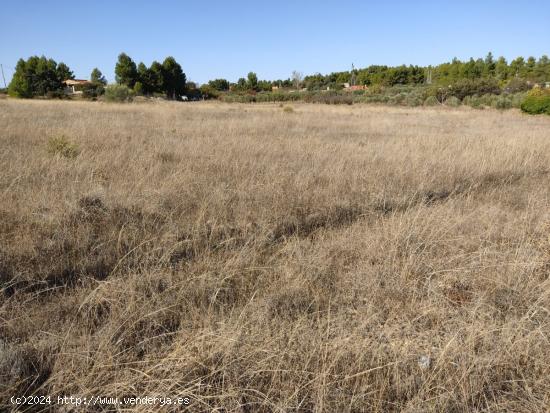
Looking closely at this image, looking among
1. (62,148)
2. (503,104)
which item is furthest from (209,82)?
(62,148)

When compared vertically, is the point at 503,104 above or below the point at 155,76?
below

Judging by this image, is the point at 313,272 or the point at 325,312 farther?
the point at 313,272

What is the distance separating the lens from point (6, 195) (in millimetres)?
3752

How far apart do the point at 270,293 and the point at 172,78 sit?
60053 mm

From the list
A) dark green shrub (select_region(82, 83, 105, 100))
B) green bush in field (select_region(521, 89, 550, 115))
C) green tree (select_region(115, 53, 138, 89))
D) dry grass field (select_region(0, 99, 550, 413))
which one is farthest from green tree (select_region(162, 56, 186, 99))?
dry grass field (select_region(0, 99, 550, 413))

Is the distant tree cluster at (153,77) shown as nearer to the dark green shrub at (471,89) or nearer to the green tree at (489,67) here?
the dark green shrub at (471,89)

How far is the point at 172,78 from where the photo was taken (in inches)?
2242

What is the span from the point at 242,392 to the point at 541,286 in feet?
6.69

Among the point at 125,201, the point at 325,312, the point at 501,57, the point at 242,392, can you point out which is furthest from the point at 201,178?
the point at 501,57

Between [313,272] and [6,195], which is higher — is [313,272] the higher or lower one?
the lower one

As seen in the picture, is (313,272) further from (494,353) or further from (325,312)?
(494,353)

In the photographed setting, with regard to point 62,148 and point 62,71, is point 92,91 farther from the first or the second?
point 62,148

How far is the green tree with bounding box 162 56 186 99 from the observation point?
5644 centimetres

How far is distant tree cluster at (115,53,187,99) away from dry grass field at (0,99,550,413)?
1959 inches
